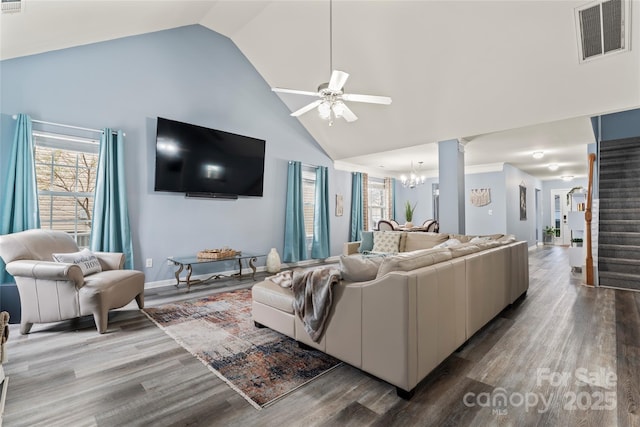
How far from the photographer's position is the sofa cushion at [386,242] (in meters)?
5.49

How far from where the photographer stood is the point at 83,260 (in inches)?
120

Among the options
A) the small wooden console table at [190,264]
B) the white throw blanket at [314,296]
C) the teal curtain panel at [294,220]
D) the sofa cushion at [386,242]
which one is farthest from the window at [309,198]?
the white throw blanket at [314,296]

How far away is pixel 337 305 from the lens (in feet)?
6.84

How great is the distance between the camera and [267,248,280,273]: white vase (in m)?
5.63

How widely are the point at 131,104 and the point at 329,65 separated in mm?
3029

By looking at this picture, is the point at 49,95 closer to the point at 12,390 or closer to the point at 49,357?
the point at 49,357

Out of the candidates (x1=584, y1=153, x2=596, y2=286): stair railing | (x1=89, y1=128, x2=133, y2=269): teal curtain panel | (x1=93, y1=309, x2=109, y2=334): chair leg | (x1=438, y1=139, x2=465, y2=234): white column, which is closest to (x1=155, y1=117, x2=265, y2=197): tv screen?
(x1=89, y1=128, x2=133, y2=269): teal curtain panel

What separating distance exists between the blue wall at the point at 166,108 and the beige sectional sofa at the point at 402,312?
2626 mm

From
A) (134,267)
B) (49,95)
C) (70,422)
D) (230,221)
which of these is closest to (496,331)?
(70,422)

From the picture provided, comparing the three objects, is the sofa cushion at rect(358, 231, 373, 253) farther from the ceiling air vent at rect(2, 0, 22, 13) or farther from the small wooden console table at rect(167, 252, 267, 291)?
the ceiling air vent at rect(2, 0, 22, 13)

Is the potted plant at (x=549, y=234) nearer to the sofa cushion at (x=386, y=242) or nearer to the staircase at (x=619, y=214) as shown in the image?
the staircase at (x=619, y=214)

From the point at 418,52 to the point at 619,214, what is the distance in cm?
422

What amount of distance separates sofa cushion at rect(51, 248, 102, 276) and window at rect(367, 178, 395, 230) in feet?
22.9

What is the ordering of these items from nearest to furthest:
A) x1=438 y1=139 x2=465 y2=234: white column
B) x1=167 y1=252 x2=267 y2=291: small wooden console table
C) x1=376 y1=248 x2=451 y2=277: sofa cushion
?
x1=376 y1=248 x2=451 y2=277: sofa cushion → x1=167 y1=252 x2=267 y2=291: small wooden console table → x1=438 y1=139 x2=465 y2=234: white column
